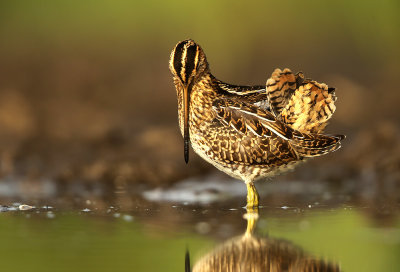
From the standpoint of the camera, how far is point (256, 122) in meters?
8.02

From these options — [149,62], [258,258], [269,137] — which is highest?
[149,62]

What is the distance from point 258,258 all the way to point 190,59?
2.72 meters

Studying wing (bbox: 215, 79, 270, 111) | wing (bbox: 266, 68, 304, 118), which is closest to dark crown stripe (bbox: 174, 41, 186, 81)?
wing (bbox: 215, 79, 270, 111)

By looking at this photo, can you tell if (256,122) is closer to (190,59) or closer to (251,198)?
(251,198)

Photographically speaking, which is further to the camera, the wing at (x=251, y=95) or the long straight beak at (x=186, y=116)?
the wing at (x=251, y=95)

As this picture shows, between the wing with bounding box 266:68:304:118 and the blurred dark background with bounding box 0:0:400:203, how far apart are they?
123 inches

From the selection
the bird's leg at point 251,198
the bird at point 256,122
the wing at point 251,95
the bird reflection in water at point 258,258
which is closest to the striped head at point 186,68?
the bird at point 256,122

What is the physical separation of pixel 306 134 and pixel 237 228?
5.14 ft

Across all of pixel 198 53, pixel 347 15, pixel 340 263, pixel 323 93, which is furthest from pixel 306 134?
pixel 347 15

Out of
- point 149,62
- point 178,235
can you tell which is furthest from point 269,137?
point 149,62

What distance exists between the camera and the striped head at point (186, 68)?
7.86 metres

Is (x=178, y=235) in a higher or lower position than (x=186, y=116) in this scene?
lower

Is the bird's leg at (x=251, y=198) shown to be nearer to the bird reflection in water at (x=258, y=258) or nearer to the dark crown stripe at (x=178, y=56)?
the dark crown stripe at (x=178, y=56)

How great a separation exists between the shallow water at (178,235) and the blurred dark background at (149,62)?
10.9 feet
